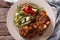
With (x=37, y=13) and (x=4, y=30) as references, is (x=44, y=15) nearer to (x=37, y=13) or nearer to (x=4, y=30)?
(x=37, y=13)

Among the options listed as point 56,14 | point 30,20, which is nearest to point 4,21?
point 30,20

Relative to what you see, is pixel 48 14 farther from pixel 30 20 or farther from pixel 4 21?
pixel 4 21

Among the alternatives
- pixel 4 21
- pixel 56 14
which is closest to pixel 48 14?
pixel 56 14

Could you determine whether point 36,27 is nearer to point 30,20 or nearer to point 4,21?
point 30,20

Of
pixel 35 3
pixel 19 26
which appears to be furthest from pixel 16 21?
pixel 35 3
